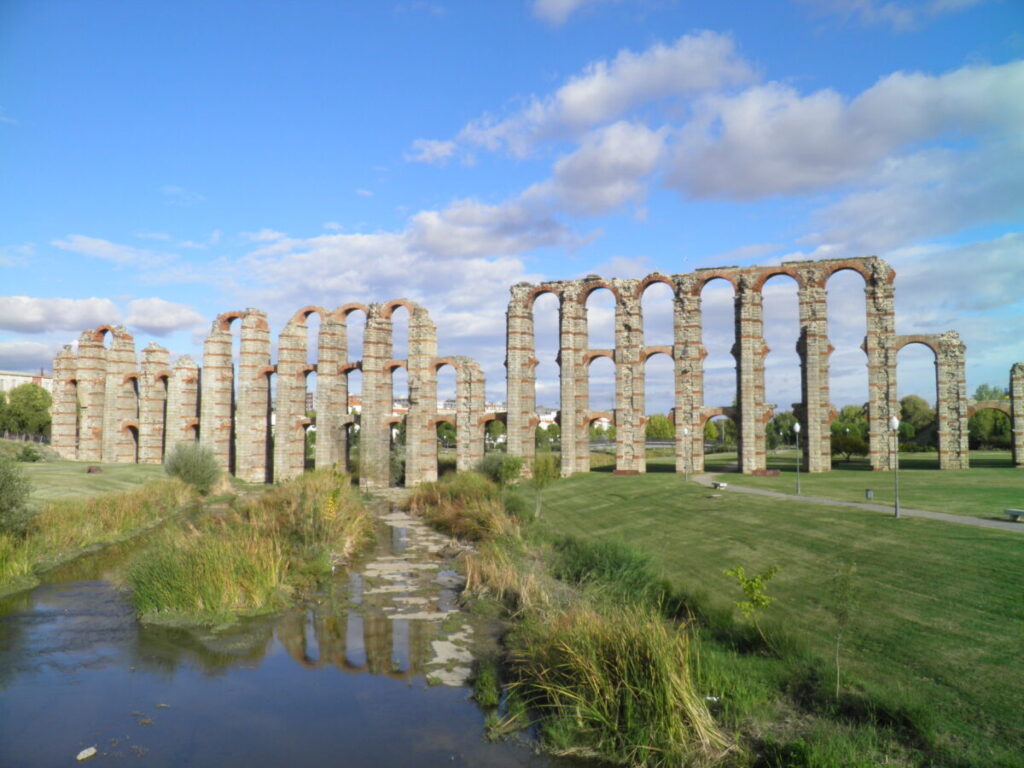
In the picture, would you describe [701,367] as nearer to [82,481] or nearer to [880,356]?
[880,356]

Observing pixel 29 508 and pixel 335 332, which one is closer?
pixel 29 508

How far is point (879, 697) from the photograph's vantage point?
8.37m

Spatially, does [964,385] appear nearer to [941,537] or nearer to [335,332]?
[941,537]

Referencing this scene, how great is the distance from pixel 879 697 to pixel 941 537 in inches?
286

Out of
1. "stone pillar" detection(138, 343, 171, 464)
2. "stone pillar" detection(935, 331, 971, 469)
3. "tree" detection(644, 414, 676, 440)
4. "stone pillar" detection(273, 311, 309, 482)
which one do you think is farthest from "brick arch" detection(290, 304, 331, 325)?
"tree" detection(644, 414, 676, 440)

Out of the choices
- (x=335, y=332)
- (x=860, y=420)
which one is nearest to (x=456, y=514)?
(x=335, y=332)

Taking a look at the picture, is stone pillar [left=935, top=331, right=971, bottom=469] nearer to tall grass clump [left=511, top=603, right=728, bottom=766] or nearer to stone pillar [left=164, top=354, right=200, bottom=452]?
tall grass clump [left=511, top=603, right=728, bottom=766]

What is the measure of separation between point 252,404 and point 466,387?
16565mm

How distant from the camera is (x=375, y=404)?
47.7 metres

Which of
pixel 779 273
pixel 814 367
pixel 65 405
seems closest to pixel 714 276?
pixel 779 273

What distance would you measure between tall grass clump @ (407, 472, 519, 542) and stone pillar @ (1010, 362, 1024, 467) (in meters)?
29.5

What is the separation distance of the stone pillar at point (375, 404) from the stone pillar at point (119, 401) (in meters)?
21.3

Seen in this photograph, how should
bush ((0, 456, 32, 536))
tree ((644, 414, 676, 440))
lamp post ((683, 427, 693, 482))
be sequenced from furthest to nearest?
tree ((644, 414, 676, 440)) → lamp post ((683, 427, 693, 482)) → bush ((0, 456, 32, 536))

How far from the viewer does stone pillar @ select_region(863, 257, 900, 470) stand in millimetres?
38469
